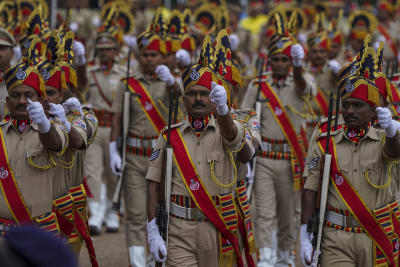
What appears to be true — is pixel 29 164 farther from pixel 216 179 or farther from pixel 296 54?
pixel 296 54

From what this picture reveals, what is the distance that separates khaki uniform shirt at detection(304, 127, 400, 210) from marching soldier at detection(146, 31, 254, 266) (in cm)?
68

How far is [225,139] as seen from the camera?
21.5 ft

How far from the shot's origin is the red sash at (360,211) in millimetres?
6473

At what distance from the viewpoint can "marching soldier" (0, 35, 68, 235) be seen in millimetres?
6438

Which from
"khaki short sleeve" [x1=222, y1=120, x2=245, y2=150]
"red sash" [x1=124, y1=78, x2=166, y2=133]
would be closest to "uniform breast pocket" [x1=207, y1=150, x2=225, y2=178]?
"khaki short sleeve" [x1=222, y1=120, x2=245, y2=150]

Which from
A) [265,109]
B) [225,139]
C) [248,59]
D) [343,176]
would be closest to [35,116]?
[225,139]

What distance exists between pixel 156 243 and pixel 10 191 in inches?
44.8

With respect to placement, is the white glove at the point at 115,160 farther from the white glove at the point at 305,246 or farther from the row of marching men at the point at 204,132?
the white glove at the point at 305,246

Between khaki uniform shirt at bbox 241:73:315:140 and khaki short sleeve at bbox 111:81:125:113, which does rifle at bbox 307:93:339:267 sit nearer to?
khaki uniform shirt at bbox 241:73:315:140

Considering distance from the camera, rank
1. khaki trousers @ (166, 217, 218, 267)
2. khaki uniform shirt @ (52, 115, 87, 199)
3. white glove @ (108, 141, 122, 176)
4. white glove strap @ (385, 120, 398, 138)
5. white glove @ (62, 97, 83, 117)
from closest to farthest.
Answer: white glove strap @ (385, 120, 398, 138), khaki trousers @ (166, 217, 218, 267), khaki uniform shirt @ (52, 115, 87, 199), white glove @ (62, 97, 83, 117), white glove @ (108, 141, 122, 176)

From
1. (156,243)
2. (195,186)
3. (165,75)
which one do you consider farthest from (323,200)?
(165,75)

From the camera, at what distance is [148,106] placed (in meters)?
9.45

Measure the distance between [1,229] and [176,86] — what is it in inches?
129

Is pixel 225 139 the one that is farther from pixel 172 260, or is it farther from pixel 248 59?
pixel 248 59
